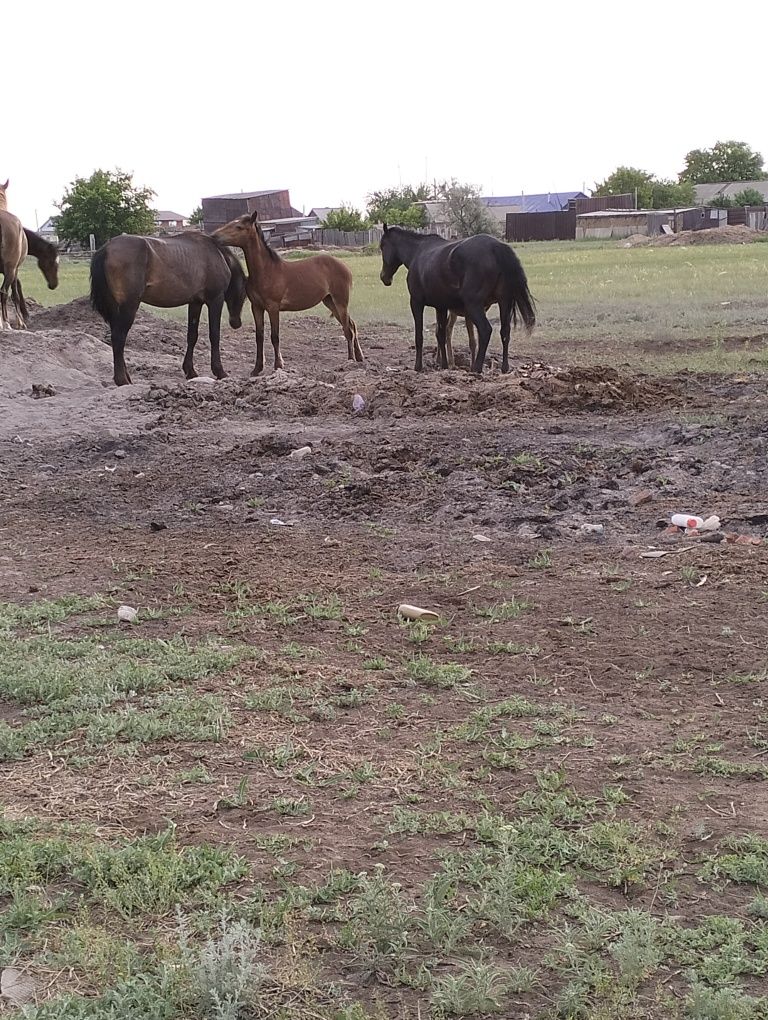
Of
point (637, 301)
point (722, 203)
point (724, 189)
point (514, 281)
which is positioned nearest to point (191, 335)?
point (514, 281)

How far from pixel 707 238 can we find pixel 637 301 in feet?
122

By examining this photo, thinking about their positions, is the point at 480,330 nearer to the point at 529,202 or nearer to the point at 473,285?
the point at 473,285

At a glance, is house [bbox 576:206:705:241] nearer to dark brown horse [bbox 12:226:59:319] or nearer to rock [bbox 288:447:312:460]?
dark brown horse [bbox 12:226:59:319]

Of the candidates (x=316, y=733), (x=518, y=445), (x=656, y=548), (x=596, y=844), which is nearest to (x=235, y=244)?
(x=518, y=445)

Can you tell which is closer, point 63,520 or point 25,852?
point 25,852

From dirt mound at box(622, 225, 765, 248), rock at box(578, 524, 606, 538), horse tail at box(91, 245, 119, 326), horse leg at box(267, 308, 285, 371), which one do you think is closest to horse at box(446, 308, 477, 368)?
horse leg at box(267, 308, 285, 371)

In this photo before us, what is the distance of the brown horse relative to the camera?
13.9m

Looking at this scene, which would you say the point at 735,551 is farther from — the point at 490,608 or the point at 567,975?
the point at 567,975

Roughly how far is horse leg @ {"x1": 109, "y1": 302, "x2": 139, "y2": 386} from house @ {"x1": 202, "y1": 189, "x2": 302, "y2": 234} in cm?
6889

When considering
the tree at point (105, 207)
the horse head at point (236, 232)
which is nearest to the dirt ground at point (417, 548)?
the horse head at point (236, 232)

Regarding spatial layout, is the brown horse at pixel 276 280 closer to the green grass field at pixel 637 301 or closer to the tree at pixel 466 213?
the green grass field at pixel 637 301

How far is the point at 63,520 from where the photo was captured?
7.45 m

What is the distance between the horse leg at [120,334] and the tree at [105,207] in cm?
4384

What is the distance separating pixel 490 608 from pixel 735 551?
1.61 meters
